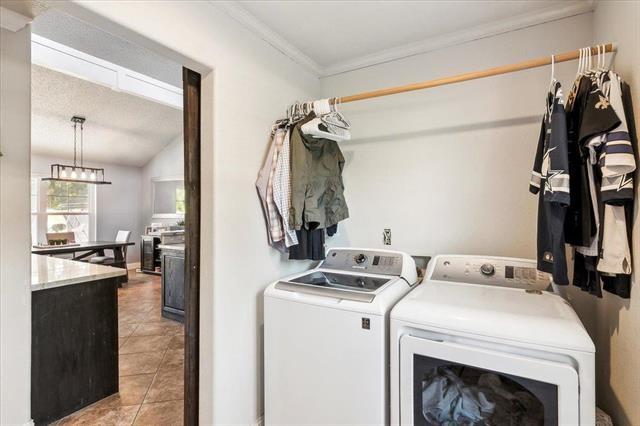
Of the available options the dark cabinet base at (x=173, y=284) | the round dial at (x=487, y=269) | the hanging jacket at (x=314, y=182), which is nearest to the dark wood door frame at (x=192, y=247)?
the hanging jacket at (x=314, y=182)

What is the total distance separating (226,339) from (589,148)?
A: 1.75m

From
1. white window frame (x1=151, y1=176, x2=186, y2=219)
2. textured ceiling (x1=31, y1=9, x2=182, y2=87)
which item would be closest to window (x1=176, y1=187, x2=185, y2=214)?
white window frame (x1=151, y1=176, x2=186, y2=219)

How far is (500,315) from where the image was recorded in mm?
1171

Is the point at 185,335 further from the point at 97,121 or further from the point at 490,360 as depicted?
the point at 97,121

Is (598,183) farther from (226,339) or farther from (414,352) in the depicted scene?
(226,339)

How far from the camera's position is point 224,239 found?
155 cm

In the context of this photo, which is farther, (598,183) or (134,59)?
(134,59)

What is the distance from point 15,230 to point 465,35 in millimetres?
2765

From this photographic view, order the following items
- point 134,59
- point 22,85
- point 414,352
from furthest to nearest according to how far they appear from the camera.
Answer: point 134,59 → point 22,85 → point 414,352

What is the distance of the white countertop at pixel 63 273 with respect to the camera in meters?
1.89

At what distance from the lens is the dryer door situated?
1007 mm

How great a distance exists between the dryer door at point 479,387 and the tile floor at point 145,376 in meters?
1.57

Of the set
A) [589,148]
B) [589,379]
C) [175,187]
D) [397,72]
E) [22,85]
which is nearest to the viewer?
[589,379]

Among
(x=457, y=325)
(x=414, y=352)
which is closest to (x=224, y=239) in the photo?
(x=414, y=352)
